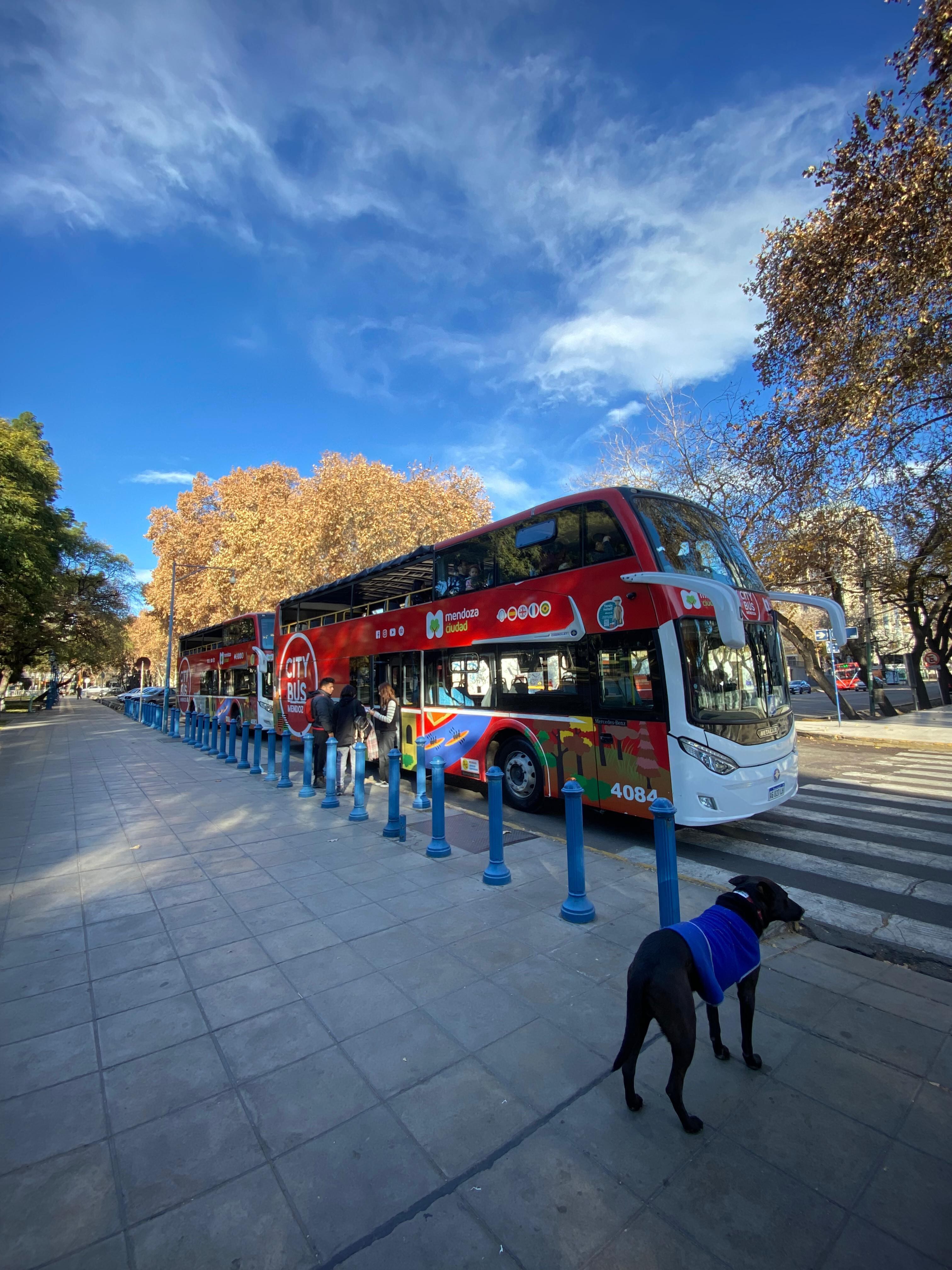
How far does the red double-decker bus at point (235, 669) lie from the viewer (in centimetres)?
1642

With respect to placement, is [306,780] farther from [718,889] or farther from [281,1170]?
[281,1170]

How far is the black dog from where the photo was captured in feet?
7.45

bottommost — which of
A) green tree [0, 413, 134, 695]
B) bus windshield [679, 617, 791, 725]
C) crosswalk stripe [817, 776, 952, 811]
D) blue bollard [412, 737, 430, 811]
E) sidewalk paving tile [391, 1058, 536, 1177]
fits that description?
crosswalk stripe [817, 776, 952, 811]

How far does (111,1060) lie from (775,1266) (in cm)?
297

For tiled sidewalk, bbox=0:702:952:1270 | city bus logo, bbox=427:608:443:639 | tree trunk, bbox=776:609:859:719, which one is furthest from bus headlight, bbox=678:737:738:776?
tree trunk, bbox=776:609:859:719

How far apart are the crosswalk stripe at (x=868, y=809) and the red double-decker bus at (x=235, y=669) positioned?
1215 cm

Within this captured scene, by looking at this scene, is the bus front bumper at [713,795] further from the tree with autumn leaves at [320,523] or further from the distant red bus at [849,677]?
the distant red bus at [849,677]

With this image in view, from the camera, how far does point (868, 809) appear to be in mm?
7973

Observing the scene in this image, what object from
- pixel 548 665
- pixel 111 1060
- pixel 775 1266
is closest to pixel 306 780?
pixel 548 665

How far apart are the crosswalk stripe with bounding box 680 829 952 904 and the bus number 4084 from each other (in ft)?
3.21

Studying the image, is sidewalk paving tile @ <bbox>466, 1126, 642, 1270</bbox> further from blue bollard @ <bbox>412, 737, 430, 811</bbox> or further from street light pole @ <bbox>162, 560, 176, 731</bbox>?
street light pole @ <bbox>162, 560, 176, 731</bbox>

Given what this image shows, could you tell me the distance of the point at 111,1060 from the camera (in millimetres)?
2883

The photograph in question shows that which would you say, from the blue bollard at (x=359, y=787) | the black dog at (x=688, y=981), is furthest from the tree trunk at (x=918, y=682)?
the black dog at (x=688, y=981)

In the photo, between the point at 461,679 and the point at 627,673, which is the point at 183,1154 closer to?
the point at 627,673
